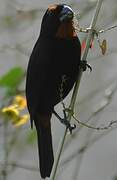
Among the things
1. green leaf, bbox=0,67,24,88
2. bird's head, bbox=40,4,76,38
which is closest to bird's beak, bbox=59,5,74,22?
bird's head, bbox=40,4,76,38

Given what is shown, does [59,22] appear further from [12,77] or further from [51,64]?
[12,77]

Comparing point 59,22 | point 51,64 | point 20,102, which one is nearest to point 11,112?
point 20,102

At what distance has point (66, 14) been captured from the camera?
288cm

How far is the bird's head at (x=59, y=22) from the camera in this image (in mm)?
2885

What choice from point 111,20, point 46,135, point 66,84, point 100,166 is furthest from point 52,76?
point 100,166

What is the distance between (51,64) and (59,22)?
0.19 m

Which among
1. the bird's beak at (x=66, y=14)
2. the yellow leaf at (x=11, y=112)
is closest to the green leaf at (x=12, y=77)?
the yellow leaf at (x=11, y=112)

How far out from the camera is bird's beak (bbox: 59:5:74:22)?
2.87 metres

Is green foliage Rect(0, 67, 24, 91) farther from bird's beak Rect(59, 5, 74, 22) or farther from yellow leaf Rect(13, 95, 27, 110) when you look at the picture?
bird's beak Rect(59, 5, 74, 22)

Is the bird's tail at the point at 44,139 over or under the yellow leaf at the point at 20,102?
under

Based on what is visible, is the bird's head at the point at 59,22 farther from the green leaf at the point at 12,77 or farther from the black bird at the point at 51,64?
the green leaf at the point at 12,77

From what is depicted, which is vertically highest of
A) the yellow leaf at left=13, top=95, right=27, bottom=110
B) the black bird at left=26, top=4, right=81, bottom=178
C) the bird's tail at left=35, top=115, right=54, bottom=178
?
the black bird at left=26, top=4, right=81, bottom=178

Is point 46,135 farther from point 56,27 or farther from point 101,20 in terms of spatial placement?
point 101,20

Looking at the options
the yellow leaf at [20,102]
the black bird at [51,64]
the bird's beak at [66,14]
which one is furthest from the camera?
the yellow leaf at [20,102]
